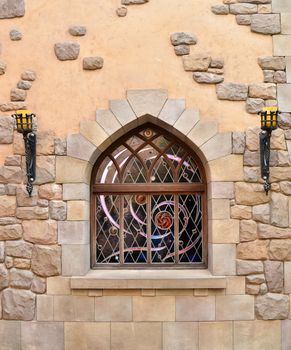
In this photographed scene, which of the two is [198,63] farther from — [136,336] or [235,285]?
[136,336]

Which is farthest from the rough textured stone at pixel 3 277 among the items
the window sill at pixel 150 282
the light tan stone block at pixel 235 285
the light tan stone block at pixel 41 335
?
the light tan stone block at pixel 235 285

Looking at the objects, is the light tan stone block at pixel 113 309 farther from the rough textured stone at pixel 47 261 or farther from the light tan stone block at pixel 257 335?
the light tan stone block at pixel 257 335

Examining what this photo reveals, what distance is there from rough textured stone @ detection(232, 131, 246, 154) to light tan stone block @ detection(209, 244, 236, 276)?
3.11 feet

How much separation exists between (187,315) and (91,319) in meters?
0.96

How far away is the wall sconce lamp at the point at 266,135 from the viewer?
417 cm

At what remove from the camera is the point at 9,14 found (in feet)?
14.9

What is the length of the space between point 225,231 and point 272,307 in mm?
870

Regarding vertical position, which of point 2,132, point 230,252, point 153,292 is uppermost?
point 2,132

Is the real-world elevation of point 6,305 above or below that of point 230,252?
below

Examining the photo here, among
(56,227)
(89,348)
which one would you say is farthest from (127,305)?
(56,227)

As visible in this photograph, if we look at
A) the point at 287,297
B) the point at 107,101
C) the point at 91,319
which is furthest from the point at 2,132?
the point at 287,297

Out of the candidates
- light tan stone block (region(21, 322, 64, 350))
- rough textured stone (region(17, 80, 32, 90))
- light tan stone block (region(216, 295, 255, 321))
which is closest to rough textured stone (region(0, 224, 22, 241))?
light tan stone block (region(21, 322, 64, 350))

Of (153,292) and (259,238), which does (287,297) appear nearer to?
(259,238)

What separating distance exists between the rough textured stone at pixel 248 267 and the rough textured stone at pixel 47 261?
1.79 m
